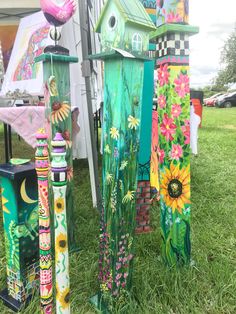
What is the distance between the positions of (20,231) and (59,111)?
0.62 metres

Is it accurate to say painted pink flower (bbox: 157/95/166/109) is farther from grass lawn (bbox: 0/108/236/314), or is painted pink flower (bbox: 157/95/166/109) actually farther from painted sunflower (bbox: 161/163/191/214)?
grass lawn (bbox: 0/108/236/314)

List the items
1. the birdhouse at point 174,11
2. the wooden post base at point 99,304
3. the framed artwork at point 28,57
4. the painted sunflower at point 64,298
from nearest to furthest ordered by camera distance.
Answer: the painted sunflower at point 64,298
the wooden post base at point 99,304
the birdhouse at point 174,11
the framed artwork at point 28,57

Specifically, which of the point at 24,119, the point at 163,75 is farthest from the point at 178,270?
the point at 24,119

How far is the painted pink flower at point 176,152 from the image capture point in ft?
5.46

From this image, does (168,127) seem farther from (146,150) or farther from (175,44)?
(146,150)

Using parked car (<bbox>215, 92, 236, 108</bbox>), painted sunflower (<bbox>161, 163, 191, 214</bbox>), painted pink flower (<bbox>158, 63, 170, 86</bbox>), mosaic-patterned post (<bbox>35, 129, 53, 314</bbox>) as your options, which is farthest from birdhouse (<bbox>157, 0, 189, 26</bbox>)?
parked car (<bbox>215, 92, 236, 108</bbox>)

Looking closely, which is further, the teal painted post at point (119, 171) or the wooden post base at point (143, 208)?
the wooden post base at point (143, 208)

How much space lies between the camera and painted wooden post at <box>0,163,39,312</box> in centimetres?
145

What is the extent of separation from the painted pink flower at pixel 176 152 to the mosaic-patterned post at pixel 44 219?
0.71m

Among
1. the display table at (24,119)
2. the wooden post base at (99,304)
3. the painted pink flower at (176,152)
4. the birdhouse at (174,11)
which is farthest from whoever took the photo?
the display table at (24,119)

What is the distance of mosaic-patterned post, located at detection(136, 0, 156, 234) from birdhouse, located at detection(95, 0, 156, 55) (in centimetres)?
82

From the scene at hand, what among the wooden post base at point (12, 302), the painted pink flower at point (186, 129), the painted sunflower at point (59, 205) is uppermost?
the painted pink flower at point (186, 129)

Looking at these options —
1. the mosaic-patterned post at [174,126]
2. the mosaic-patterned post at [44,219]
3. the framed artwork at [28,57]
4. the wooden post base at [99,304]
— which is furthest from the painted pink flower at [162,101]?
the framed artwork at [28,57]

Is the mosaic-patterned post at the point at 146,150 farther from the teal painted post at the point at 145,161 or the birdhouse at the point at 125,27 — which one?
the birdhouse at the point at 125,27
